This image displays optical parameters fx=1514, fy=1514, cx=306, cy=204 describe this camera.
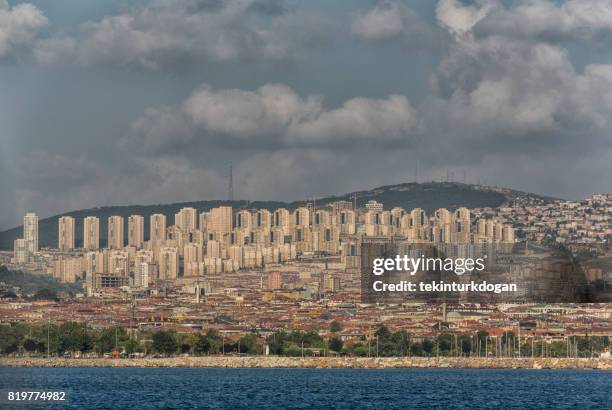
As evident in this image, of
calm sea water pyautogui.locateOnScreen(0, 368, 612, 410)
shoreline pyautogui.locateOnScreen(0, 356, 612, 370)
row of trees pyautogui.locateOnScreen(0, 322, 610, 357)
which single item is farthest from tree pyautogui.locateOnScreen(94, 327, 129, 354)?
calm sea water pyautogui.locateOnScreen(0, 368, 612, 410)

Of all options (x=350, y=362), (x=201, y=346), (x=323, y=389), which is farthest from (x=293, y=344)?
(x=323, y=389)

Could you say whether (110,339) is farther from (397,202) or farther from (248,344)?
(397,202)

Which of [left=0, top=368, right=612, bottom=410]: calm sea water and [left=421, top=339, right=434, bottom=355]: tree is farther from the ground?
[left=421, top=339, right=434, bottom=355]: tree

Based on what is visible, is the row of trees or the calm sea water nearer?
the calm sea water

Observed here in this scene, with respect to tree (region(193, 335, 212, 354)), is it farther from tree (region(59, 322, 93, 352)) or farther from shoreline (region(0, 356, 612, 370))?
tree (region(59, 322, 93, 352))

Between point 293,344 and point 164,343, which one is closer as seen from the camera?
point 164,343

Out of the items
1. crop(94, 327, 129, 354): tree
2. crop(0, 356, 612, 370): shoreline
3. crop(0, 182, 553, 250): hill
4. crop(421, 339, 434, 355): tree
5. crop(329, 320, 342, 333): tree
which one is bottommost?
crop(0, 356, 612, 370): shoreline
